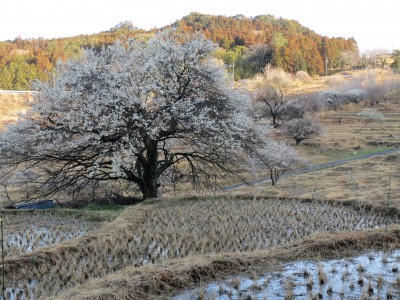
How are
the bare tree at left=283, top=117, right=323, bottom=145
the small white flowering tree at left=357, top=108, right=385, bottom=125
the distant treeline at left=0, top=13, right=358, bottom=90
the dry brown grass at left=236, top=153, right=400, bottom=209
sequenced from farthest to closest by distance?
the distant treeline at left=0, top=13, right=358, bottom=90
the small white flowering tree at left=357, top=108, right=385, bottom=125
the bare tree at left=283, top=117, right=323, bottom=145
the dry brown grass at left=236, top=153, right=400, bottom=209

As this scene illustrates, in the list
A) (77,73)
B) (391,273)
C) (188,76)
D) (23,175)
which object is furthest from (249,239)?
(23,175)

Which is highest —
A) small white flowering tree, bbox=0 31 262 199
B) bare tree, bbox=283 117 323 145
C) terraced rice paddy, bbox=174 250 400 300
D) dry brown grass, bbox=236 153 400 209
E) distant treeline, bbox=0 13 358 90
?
distant treeline, bbox=0 13 358 90

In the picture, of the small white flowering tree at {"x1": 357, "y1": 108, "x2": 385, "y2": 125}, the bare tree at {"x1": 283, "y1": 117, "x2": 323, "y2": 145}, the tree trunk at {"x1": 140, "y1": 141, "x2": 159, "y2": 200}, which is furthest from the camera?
the small white flowering tree at {"x1": 357, "y1": 108, "x2": 385, "y2": 125}

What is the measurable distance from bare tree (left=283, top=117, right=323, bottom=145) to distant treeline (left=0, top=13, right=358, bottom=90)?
1508 inches

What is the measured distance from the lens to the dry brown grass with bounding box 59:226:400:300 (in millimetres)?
5699

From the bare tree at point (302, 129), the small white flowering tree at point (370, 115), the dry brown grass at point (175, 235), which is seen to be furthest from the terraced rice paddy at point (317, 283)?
the small white flowering tree at point (370, 115)

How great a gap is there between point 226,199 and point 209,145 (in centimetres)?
208

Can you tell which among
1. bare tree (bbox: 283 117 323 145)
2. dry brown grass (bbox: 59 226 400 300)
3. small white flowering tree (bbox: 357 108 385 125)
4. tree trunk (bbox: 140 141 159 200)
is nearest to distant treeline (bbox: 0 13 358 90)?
small white flowering tree (bbox: 357 108 385 125)

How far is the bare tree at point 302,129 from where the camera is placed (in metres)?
48.1

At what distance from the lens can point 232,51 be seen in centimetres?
10888

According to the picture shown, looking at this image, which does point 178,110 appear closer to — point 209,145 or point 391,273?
point 209,145

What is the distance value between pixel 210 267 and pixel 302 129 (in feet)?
142

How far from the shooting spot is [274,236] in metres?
9.52

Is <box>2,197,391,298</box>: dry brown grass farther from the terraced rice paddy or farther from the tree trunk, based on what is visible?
the tree trunk
